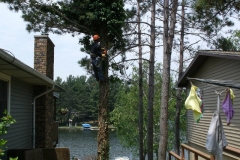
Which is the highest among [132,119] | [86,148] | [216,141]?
[216,141]

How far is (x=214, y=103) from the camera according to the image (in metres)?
13.6

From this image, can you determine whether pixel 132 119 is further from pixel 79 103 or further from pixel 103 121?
pixel 79 103

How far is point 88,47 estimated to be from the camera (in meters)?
11.3

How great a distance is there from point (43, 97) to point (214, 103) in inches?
245

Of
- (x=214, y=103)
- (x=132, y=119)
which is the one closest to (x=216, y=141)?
(x=214, y=103)

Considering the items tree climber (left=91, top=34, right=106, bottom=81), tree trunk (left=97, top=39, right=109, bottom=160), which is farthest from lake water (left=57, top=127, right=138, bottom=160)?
tree climber (left=91, top=34, right=106, bottom=81)

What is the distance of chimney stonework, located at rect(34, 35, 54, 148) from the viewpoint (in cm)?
1262

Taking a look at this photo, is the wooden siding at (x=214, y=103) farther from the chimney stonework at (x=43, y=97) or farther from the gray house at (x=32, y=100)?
the chimney stonework at (x=43, y=97)

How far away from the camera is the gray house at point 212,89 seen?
11281 mm

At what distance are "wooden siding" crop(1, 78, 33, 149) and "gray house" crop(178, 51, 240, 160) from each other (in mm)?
5326

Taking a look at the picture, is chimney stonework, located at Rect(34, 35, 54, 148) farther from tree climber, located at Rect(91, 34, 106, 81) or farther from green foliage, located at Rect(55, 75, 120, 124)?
green foliage, located at Rect(55, 75, 120, 124)

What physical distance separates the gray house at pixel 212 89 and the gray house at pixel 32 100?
5.27 metres

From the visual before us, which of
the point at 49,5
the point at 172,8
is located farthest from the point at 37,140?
the point at 172,8

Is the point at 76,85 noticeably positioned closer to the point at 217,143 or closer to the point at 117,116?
the point at 117,116
